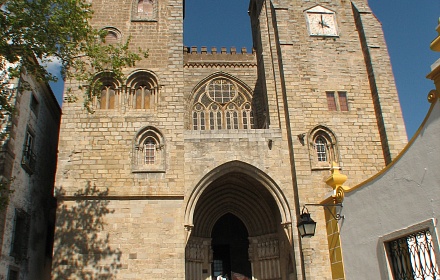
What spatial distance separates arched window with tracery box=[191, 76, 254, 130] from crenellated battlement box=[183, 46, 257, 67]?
0.74 metres

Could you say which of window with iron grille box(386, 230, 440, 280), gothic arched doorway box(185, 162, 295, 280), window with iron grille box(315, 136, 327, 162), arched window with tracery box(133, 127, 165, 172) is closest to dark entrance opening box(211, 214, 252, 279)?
gothic arched doorway box(185, 162, 295, 280)

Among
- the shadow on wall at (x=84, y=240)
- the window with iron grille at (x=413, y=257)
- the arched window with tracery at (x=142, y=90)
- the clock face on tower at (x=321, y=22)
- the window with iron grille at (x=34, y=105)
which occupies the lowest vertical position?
the window with iron grille at (x=413, y=257)

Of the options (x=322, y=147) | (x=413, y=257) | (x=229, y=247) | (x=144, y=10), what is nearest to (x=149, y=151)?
(x=144, y=10)

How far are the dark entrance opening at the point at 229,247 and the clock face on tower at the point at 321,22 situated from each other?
824 cm

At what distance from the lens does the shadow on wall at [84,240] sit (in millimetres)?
11578

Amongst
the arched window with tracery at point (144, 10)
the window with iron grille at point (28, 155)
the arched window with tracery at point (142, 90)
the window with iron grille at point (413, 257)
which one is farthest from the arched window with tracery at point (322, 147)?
the window with iron grille at point (28, 155)

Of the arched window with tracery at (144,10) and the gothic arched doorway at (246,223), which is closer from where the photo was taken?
the gothic arched doorway at (246,223)

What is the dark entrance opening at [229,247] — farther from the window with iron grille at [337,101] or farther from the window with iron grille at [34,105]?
the window with iron grille at [34,105]

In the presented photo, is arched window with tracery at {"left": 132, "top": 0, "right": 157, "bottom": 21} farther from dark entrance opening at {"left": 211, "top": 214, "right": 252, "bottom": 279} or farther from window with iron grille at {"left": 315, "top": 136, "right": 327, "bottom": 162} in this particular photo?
dark entrance opening at {"left": 211, "top": 214, "right": 252, "bottom": 279}

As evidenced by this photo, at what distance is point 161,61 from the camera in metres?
14.3

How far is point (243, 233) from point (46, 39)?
11.7 m

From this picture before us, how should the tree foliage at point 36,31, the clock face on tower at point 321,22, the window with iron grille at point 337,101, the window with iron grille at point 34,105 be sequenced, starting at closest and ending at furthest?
the tree foliage at point 36,31, the window with iron grille at point 34,105, the window with iron grille at point 337,101, the clock face on tower at point 321,22

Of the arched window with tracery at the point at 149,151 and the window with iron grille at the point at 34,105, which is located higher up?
the window with iron grille at the point at 34,105

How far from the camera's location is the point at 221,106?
17984mm
